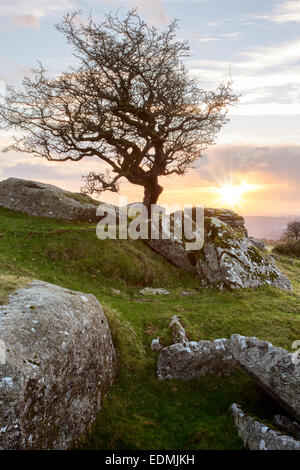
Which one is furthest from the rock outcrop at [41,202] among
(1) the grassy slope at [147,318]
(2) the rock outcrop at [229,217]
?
(2) the rock outcrop at [229,217]

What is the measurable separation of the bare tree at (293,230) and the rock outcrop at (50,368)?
52.9 metres

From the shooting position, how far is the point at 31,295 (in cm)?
1014

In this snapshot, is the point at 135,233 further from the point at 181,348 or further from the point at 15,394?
the point at 15,394

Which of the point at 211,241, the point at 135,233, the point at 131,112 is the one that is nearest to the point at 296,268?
the point at 211,241

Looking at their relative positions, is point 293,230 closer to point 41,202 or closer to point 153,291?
point 41,202

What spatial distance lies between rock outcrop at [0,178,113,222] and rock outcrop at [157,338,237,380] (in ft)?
68.6

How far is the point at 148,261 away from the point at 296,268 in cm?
1912

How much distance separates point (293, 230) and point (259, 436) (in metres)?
54.6

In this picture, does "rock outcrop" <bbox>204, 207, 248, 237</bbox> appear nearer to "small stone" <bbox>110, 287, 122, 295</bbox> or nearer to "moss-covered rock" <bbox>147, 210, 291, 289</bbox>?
"moss-covered rock" <bbox>147, 210, 291, 289</bbox>

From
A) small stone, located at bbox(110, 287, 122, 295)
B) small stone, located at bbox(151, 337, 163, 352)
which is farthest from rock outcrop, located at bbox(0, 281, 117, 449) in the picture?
small stone, located at bbox(110, 287, 122, 295)

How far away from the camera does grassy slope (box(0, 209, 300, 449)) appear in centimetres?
909

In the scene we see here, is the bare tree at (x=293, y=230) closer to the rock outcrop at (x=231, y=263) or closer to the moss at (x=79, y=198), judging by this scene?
the rock outcrop at (x=231, y=263)

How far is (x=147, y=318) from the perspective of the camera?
14906mm
